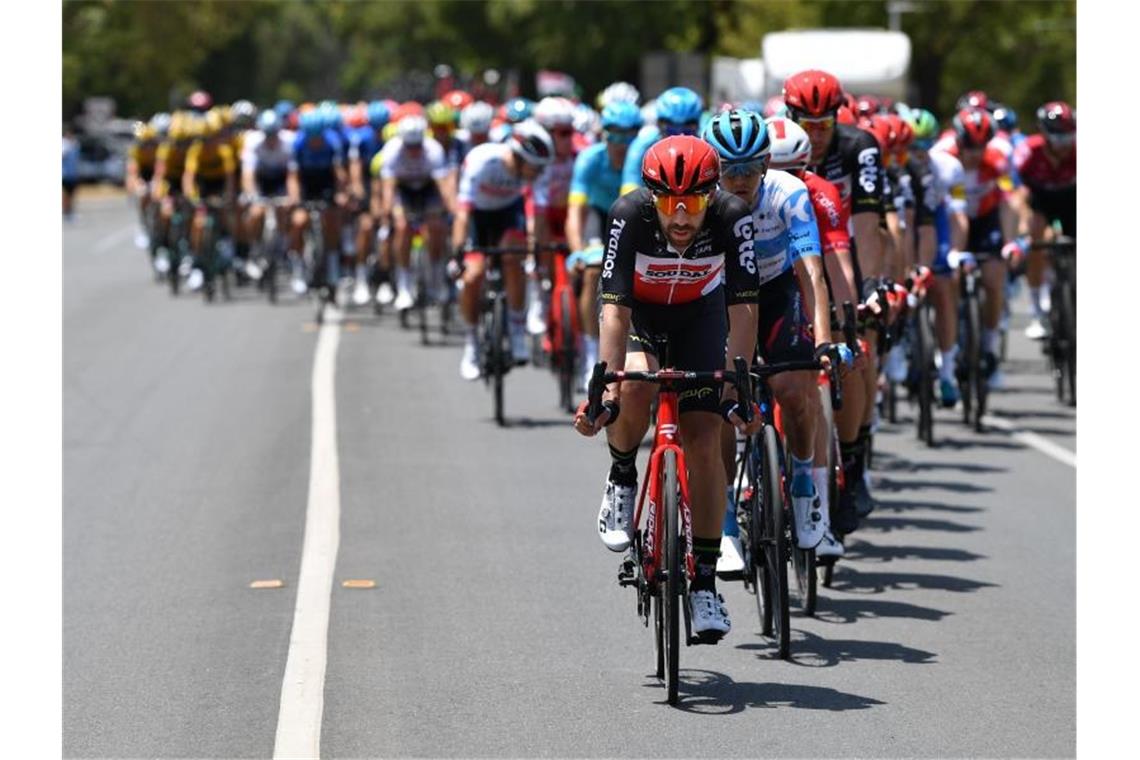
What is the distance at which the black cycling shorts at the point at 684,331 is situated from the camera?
27.8 feet

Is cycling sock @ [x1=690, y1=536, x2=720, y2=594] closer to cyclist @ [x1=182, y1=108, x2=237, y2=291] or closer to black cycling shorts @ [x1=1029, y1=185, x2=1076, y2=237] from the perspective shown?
black cycling shorts @ [x1=1029, y1=185, x2=1076, y2=237]

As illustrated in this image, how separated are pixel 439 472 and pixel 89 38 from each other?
8278 cm

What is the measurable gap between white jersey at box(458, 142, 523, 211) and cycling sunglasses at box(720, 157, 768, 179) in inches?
310

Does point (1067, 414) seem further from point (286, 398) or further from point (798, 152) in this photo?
point (798, 152)

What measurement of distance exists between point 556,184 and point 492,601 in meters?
6.97

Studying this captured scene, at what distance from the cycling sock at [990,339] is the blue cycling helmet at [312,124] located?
31.0 ft

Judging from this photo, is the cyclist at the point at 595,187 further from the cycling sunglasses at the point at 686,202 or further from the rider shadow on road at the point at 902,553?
the cycling sunglasses at the point at 686,202

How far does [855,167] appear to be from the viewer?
11.0 metres

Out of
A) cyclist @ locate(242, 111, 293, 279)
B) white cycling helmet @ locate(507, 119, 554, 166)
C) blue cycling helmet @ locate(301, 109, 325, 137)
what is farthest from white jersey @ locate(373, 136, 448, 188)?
white cycling helmet @ locate(507, 119, 554, 166)

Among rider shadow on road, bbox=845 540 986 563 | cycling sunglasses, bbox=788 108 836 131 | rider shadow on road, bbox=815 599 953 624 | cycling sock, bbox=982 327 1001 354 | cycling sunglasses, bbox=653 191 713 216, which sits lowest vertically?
rider shadow on road, bbox=815 599 953 624

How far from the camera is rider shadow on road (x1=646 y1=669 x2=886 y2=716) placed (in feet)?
26.9

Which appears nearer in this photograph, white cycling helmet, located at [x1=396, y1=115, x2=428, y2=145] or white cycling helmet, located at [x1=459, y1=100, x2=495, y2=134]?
white cycling helmet, located at [x1=459, y1=100, x2=495, y2=134]
